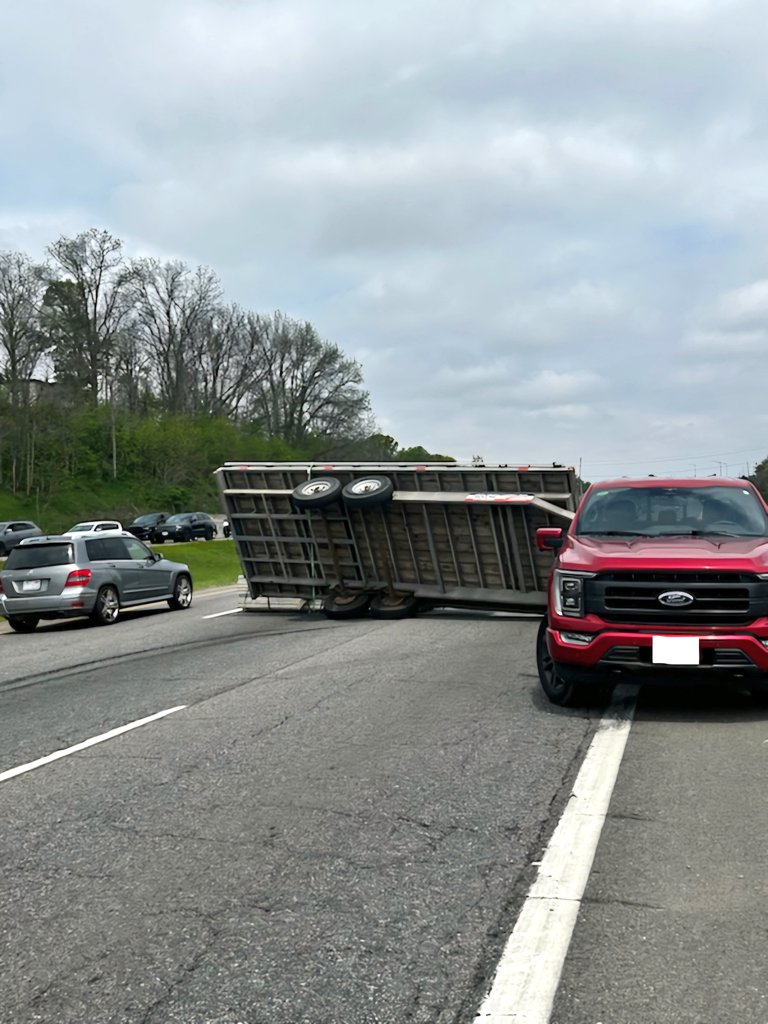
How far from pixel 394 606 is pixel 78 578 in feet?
18.1

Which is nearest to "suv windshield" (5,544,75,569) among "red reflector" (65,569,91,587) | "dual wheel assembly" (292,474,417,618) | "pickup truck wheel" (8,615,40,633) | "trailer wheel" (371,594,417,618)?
"red reflector" (65,569,91,587)

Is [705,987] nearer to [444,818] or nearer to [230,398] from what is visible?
[444,818]

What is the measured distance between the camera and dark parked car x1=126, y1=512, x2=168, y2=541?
56.6 metres

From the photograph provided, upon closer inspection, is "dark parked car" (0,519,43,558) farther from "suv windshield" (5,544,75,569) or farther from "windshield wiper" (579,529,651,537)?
"windshield wiper" (579,529,651,537)

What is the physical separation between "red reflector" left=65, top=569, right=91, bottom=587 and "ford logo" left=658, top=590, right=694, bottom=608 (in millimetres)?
12591

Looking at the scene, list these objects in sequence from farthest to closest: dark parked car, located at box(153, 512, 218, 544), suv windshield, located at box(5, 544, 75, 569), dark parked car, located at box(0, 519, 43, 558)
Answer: dark parked car, located at box(153, 512, 218, 544)
dark parked car, located at box(0, 519, 43, 558)
suv windshield, located at box(5, 544, 75, 569)

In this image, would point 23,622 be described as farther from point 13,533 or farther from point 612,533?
point 13,533

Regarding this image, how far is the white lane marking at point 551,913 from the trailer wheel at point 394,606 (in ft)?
33.9

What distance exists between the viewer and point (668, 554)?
7934 mm

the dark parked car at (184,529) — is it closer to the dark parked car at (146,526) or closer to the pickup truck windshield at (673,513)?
the dark parked car at (146,526)

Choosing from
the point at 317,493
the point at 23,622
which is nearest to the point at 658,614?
the point at 317,493

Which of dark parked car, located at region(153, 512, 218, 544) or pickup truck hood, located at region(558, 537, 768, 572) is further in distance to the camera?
dark parked car, located at region(153, 512, 218, 544)

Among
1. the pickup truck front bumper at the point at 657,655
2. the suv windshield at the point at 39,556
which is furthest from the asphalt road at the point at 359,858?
the suv windshield at the point at 39,556

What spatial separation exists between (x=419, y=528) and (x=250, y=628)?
9.99ft
